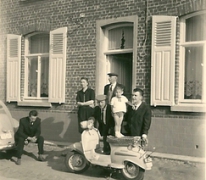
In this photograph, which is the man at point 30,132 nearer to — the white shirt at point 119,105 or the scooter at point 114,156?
the scooter at point 114,156

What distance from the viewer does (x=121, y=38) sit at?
9461mm

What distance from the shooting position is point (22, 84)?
11.5 metres

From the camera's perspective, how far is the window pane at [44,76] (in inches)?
436

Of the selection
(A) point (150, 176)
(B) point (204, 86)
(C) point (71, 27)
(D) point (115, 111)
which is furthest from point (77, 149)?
(C) point (71, 27)

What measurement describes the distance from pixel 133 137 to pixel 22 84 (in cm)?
654

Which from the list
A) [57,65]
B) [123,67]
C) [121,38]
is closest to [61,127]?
[57,65]

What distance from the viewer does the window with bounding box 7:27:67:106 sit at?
10.4 m

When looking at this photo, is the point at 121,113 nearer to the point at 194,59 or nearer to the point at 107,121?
the point at 107,121

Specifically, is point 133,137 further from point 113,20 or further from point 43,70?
point 43,70

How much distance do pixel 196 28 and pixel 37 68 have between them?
18.2ft

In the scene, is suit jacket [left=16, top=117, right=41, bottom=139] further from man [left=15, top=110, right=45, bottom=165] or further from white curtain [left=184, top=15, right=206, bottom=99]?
white curtain [left=184, top=15, right=206, bottom=99]

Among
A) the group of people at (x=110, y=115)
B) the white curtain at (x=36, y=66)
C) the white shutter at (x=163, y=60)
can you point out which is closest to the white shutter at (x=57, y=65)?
the white curtain at (x=36, y=66)

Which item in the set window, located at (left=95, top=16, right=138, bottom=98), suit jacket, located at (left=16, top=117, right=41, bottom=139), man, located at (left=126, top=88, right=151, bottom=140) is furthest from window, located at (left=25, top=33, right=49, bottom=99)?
man, located at (left=126, top=88, right=151, bottom=140)

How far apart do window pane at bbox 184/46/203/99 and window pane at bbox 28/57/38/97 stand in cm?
530
